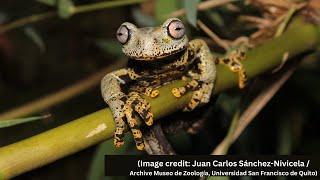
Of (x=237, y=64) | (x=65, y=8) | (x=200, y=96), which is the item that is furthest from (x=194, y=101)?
(x=65, y=8)

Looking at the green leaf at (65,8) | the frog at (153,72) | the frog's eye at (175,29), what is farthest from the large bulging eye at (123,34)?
the green leaf at (65,8)

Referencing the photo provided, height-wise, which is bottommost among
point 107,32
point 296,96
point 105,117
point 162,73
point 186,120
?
point 105,117

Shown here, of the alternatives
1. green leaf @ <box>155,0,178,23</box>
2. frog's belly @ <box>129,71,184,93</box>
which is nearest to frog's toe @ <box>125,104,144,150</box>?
frog's belly @ <box>129,71,184,93</box>

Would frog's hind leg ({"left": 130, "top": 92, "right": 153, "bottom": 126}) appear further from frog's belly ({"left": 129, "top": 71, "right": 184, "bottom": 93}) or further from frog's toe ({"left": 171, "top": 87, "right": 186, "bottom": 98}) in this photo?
frog's belly ({"left": 129, "top": 71, "right": 184, "bottom": 93})

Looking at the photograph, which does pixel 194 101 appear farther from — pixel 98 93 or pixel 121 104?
pixel 98 93

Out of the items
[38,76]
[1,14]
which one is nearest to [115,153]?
[1,14]

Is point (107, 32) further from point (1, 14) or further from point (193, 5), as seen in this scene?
point (193, 5)
